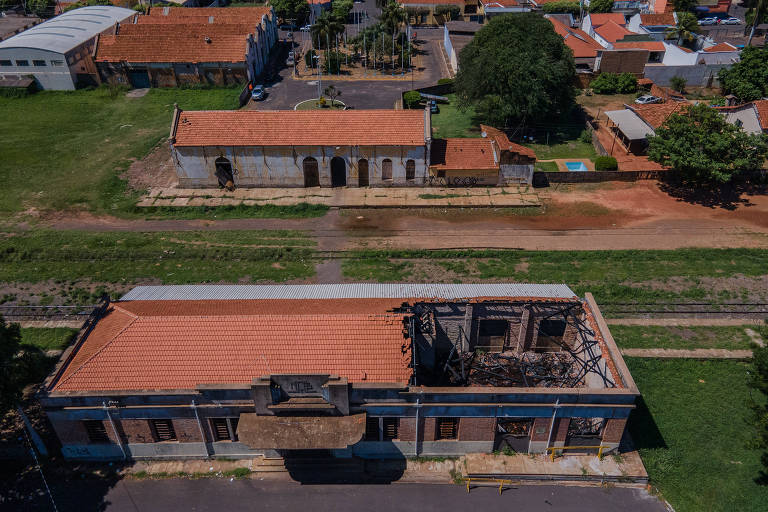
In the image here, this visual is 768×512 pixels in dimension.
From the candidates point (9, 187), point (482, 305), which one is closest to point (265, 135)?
point (9, 187)

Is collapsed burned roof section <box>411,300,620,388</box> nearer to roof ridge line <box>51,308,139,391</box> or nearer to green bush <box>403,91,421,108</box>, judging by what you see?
roof ridge line <box>51,308,139,391</box>

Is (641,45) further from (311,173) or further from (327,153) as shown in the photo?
(311,173)

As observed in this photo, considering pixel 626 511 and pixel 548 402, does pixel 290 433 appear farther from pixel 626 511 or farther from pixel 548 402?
pixel 626 511

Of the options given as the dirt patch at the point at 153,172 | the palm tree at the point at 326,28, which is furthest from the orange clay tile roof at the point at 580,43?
the dirt patch at the point at 153,172

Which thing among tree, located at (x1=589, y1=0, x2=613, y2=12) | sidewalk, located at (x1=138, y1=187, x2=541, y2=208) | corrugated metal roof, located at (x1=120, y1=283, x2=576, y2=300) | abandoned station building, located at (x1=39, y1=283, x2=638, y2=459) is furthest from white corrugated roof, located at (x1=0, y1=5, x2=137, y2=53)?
tree, located at (x1=589, y1=0, x2=613, y2=12)

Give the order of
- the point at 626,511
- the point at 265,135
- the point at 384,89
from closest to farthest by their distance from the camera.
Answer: the point at 626,511
the point at 265,135
the point at 384,89

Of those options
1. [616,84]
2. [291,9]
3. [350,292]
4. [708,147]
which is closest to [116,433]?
[350,292]

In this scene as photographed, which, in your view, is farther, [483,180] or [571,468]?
[483,180]
